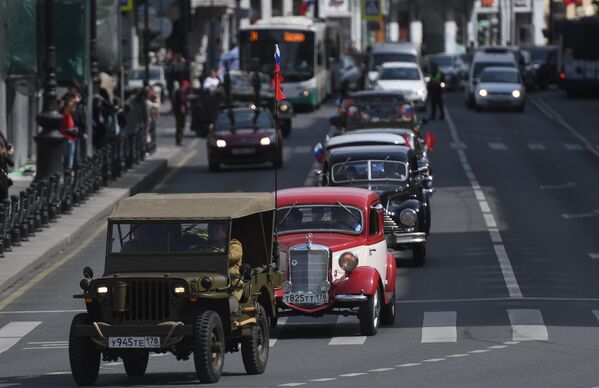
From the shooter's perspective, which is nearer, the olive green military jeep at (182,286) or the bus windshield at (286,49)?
the olive green military jeep at (182,286)

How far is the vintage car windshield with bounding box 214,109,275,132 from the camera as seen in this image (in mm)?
45125

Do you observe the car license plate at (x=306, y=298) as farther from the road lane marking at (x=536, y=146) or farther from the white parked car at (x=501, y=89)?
the white parked car at (x=501, y=89)

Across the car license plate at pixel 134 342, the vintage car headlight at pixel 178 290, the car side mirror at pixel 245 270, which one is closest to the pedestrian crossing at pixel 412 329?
the car side mirror at pixel 245 270

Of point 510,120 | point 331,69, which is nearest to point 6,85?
Result: point 510,120

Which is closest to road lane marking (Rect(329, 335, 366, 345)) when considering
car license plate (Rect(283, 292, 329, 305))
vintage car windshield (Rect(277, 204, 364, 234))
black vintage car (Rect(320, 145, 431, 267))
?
car license plate (Rect(283, 292, 329, 305))

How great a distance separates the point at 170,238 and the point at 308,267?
3.88 meters

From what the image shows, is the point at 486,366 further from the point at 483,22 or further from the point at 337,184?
the point at 483,22

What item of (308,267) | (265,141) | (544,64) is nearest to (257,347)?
(308,267)

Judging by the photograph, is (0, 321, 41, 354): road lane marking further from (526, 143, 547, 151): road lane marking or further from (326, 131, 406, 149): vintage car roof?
(526, 143, 547, 151): road lane marking

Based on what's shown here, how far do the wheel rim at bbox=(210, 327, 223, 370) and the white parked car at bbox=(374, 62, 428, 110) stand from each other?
48.4 m

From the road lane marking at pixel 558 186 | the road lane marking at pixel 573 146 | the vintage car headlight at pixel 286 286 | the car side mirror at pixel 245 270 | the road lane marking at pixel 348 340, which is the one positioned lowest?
the road lane marking at pixel 573 146

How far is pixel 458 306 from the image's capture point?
75.9 ft

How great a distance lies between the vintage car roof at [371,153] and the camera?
2894cm

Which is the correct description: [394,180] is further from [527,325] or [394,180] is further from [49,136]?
[49,136]
